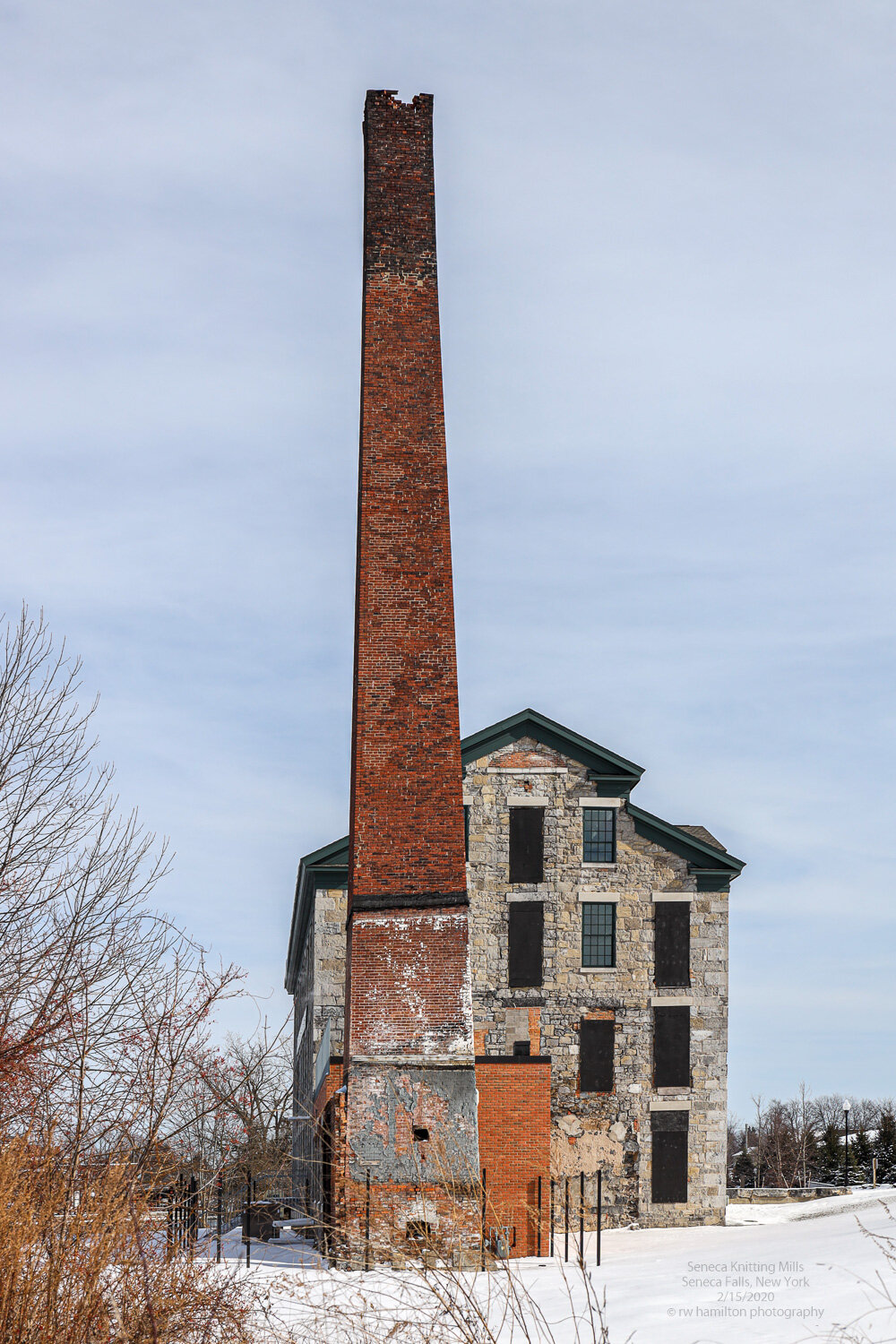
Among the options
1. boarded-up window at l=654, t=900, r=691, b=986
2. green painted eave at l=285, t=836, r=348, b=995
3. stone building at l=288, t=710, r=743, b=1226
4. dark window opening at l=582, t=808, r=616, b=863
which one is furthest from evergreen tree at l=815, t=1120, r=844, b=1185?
green painted eave at l=285, t=836, r=348, b=995

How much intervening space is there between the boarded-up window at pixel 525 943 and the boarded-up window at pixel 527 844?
22.6 inches

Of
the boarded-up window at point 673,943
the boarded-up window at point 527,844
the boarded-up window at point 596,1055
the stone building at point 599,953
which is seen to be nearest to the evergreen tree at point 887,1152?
the stone building at point 599,953

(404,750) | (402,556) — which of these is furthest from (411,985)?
(402,556)

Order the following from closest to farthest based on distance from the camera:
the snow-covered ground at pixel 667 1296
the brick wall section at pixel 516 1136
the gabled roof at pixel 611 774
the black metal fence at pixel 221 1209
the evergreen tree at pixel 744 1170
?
the snow-covered ground at pixel 667 1296 < the black metal fence at pixel 221 1209 < the brick wall section at pixel 516 1136 < the gabled roof at pixel 611 774 < the evergreen tree at pixel 744 1170

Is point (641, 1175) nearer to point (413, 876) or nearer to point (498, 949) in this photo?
point (498, 949)

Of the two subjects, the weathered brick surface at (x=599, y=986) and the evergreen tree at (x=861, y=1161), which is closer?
the weathered brick surface at (x=599, y=986)

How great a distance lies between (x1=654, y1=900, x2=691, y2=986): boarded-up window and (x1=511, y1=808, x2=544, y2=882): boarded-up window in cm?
265

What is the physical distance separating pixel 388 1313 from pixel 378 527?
33.0ft

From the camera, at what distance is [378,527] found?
18.2 meters

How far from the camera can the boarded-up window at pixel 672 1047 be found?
2738 cm

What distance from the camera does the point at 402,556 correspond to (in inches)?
715

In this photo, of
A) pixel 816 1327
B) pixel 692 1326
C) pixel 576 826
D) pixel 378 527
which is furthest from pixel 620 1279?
pixel 576 826

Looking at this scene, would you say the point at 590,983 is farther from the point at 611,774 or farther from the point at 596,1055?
the point at 611,774

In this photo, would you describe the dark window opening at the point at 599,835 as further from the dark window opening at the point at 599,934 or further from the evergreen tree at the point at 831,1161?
the evergreen tree at the point at 831,1161
